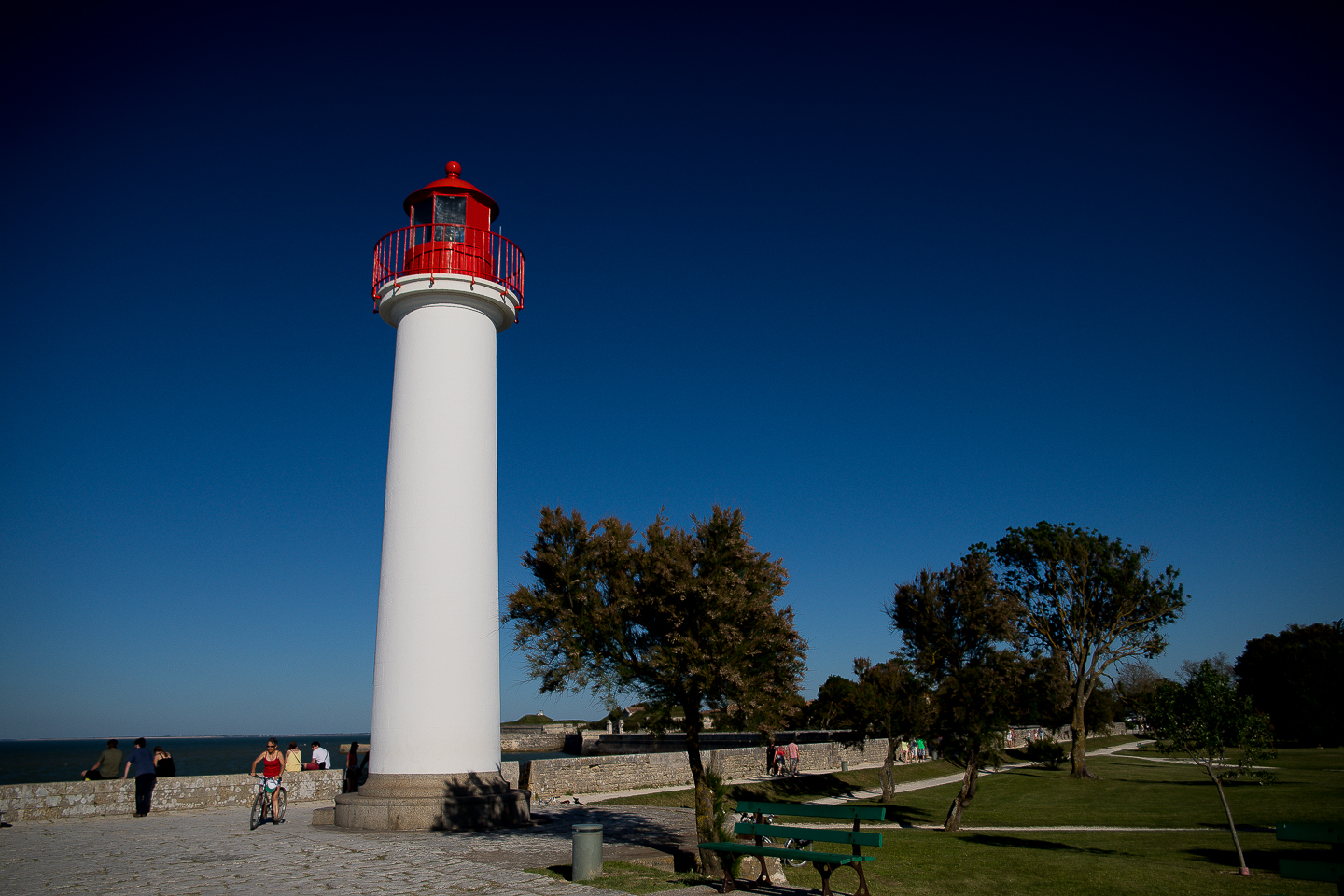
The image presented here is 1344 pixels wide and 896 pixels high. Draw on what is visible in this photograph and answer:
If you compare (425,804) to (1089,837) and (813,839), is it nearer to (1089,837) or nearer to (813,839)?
(813,839)

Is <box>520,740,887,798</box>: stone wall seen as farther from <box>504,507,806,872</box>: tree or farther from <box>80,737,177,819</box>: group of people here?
<box>80,737,177,819</box>: group of people

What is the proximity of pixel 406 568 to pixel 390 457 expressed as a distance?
2117 millimetres

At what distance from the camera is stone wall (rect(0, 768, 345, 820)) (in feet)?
46.1

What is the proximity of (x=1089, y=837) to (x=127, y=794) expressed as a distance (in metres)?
19.7

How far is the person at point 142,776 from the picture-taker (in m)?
14.9

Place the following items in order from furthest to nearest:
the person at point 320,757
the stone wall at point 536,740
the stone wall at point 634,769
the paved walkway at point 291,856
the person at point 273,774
Result: the stone wall at point 536,740 → the stone wall at point 634,769 → the person at point 320,757 → the person at point 273,774 → the paved walkway at point 291,856

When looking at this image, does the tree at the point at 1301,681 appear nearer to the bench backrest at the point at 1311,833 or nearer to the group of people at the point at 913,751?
the group of people at the point at 913,751

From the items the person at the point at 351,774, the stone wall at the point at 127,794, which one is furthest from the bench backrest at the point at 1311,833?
the person at the point at 351,774

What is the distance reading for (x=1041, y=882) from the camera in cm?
1167

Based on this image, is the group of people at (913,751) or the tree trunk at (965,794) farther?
the group of people at (913,751)

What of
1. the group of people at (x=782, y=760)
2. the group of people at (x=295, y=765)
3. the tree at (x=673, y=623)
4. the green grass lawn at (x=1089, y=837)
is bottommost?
the green grass lawn at (x=1089, y=837)

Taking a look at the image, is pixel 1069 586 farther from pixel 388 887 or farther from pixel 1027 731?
pixel 388 887

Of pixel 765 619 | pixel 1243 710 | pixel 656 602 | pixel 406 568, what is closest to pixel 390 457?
pixel 406 568

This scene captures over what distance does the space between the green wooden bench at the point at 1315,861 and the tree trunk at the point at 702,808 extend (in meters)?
5.50
